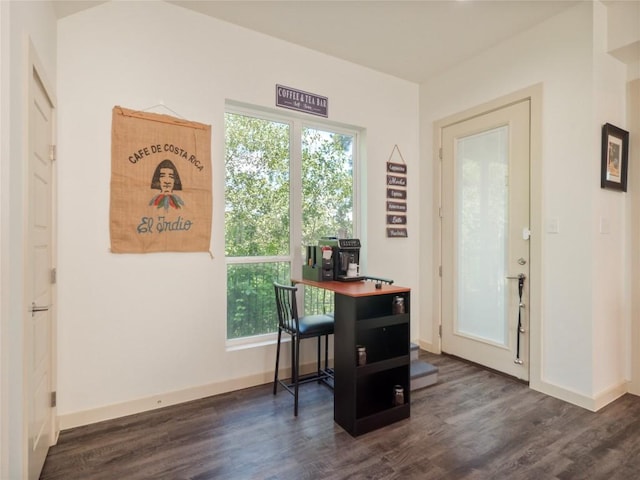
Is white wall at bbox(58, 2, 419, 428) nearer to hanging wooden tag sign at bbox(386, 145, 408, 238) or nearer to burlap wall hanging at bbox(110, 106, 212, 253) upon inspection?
burlap wall hanging at bbox(110, 106, 212, 253)

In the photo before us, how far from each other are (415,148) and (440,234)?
40.0 inches

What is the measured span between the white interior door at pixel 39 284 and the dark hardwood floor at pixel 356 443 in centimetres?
26

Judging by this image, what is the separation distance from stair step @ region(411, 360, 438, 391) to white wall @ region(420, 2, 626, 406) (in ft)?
2.65

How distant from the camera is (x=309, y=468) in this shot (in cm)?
189

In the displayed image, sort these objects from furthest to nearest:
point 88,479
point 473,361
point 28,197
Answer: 1. point 473,361
2. point 88,479
3. point 28,197

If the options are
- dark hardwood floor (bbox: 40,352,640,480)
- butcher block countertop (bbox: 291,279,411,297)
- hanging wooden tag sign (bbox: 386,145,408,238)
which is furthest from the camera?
hanging wooden tag sign (bbox: 386,145,408,238)

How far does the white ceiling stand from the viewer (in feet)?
8.58

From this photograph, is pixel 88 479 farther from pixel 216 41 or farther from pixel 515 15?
pixel 515 15

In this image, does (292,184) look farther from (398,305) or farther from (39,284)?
(39,284)

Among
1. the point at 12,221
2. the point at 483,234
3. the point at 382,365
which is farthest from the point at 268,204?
the point at 483,234

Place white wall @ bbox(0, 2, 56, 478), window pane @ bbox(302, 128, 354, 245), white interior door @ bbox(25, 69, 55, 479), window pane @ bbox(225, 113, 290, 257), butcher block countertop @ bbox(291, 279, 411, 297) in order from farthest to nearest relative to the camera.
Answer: window pane @ bbox(302, 128, 354, 245) → window pane @ bbox(225, 113, 290, 257) → butcher block countertop @ bbox(291, 279, 411, 297) → white interior door @ bbox(25, 69, 55, 479) → white wall @ bbox(0, 2, 56, 478)

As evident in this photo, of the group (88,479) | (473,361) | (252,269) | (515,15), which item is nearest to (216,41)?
(252,269)

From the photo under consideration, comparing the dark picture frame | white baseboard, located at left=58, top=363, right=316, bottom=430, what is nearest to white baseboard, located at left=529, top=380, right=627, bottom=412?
the dark picture frame

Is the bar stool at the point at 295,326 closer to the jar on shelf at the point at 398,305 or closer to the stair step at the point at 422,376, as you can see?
the jar on shelf at the point at 398,305
